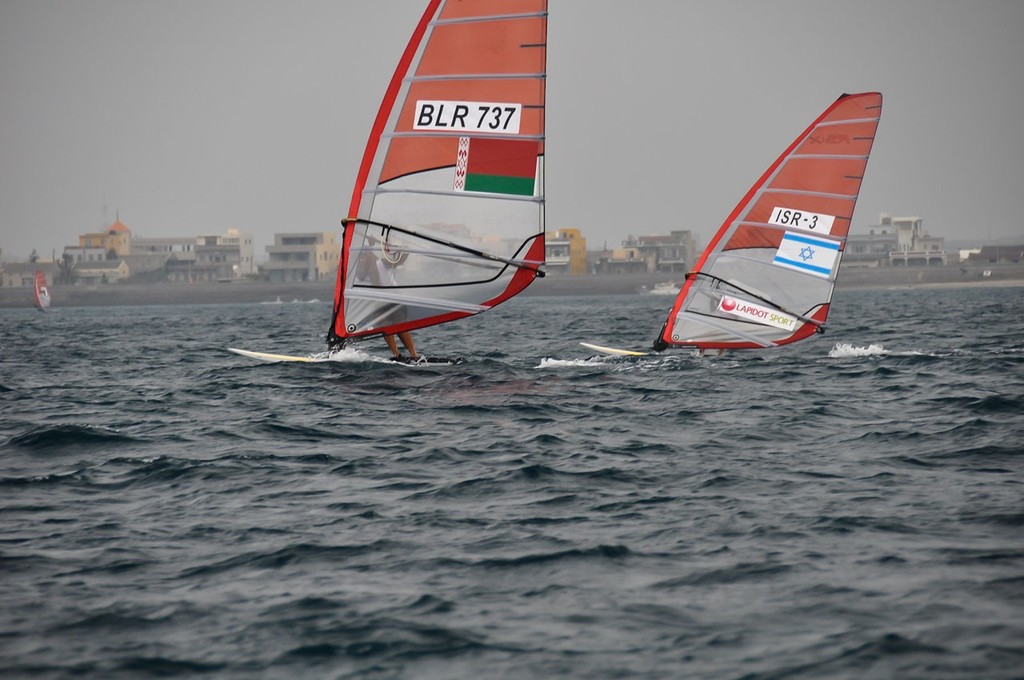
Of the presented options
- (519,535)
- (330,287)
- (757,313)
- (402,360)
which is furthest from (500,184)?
(330,287)

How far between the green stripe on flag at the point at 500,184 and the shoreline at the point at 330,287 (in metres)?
123

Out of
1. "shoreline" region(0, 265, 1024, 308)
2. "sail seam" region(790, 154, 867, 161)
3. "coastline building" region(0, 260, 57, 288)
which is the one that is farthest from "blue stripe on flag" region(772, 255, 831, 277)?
"coastline building" region(0, 260, 57, 288)

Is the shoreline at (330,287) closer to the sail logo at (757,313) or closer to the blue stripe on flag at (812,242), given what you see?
the sail logo at (757,313)

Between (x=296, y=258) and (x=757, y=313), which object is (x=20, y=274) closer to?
(x=296, y=258)

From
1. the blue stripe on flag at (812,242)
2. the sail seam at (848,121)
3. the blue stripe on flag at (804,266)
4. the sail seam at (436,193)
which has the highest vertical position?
the sail seam at (848,121)

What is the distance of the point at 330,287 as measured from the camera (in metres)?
142

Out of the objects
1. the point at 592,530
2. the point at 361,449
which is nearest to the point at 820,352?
the point at 361,449

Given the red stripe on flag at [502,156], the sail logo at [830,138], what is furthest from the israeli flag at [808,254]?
the red stripe on flag at [502,156]

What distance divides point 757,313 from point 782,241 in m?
1.50

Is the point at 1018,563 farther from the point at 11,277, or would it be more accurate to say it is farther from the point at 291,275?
the point at 11,277

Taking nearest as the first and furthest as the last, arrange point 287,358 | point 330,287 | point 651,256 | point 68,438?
point 68,438, point 287,358, point 330,287, point 651,256

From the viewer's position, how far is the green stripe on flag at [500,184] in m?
18.9

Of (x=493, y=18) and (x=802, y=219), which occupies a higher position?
(x=493, y=18)

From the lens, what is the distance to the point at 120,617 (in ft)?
21.8
